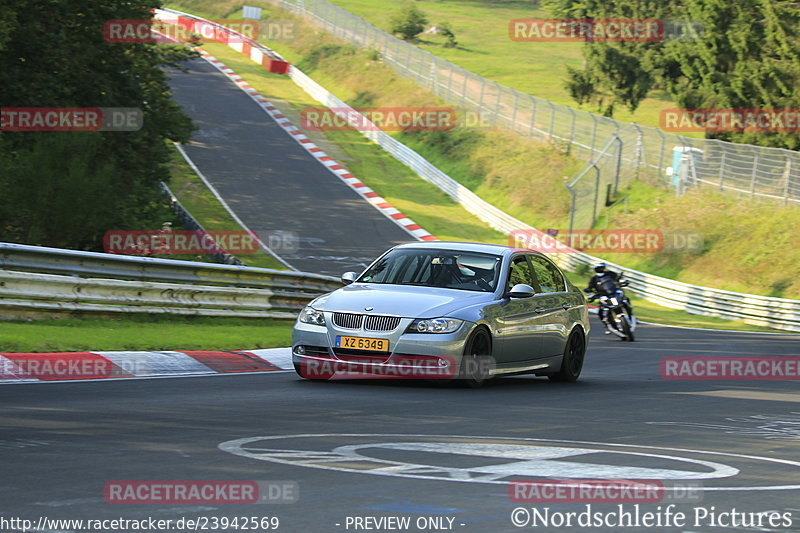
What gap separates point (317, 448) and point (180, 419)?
1.45 metres

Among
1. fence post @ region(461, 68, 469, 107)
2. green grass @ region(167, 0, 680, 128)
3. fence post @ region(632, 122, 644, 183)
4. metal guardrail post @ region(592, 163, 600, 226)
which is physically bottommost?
metal guardrail post @ region(592, 163, 600, 226)

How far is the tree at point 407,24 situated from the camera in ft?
295

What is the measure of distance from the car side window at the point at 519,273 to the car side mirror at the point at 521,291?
322 mm

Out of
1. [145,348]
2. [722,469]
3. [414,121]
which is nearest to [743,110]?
[414,121]

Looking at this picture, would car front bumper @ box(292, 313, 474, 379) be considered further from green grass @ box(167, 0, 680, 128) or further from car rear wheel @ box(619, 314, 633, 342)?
green grass @ box(167, 0, 680, 128)

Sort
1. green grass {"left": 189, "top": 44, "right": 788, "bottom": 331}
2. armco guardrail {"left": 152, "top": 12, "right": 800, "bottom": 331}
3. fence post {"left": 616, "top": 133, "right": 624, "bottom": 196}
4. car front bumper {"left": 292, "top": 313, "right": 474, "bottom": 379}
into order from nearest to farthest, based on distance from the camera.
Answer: car front bumper {"left": 292, "top": 313, "right": 474, "bottom": 379} → armco guardrail {"left": 152, "top": 12, "right": 800, "bottom": 331} → green grass {"left": 189, "top": 44, "right": 788, "bottom": 331} → fence post {"left": 616, "top": 133, "right": 624, "bottom": 196}

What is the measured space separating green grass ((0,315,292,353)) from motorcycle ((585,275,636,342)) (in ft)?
24.6

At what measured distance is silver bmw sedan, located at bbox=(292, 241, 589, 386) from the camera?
1088 centimetres

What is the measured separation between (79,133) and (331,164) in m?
26.5

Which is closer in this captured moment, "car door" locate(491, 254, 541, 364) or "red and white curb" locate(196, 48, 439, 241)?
"car door" locate(491, 254, 541, 364)

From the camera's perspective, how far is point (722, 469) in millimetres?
6926

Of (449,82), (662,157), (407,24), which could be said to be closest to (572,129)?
(662,157)

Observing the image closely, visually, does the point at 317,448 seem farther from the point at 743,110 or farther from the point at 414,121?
the point at 414,121

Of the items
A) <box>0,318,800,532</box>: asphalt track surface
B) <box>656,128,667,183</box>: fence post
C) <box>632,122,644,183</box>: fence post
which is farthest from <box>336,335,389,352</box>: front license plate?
<box>632,122,644,183</box>: fence post
